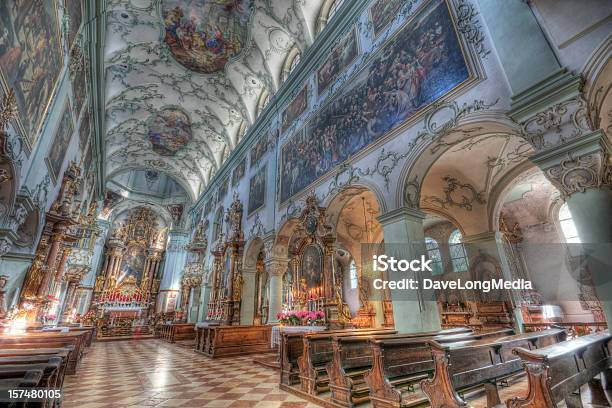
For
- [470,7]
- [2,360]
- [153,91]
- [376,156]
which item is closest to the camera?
[2,360]

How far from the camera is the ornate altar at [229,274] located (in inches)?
450

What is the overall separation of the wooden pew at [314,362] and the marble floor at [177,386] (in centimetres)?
28

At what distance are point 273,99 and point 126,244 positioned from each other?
70.8 feet

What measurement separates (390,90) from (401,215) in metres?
3.24

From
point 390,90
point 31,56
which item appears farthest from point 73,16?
point 390,90

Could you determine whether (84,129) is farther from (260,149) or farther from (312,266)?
(312,266)

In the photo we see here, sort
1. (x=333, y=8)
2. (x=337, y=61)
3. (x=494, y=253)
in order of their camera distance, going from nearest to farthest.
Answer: (x=494, y=253)
(x=337, y=61)
(x=333, y=8)

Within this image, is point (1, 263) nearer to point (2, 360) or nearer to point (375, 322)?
point (2, 360)

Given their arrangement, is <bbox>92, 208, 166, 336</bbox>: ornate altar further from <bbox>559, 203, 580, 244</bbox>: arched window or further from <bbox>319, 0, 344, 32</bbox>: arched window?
<bbox>559, 203, 580, 244</bbox>: arched window

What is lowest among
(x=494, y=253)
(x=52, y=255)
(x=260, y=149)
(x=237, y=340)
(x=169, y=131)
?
(x=237, y=340)

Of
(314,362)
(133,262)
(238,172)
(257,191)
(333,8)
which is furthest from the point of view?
(133,262)

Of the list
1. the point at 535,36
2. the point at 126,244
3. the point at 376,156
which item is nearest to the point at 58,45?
the point at 376,156

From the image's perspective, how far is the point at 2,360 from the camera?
209 cm

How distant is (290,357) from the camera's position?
5.10 m
